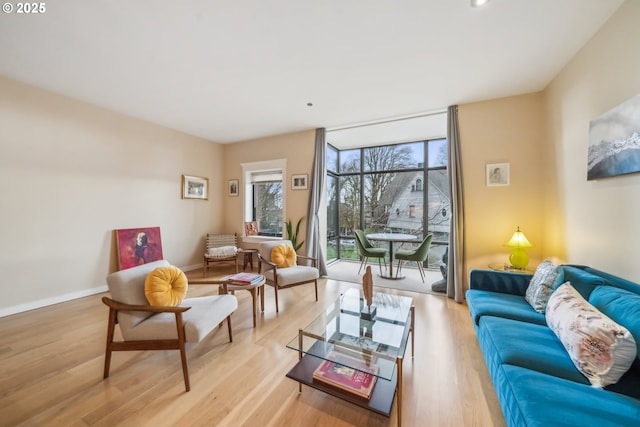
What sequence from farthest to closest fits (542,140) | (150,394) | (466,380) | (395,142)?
1. (395,142)
2. (542,140)
3. (466,380)
4. (150,394)

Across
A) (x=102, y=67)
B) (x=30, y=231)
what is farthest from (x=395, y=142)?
(x=30, y=231)

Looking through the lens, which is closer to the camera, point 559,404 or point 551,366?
point 559,404

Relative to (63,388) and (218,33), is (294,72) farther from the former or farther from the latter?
(63,388)

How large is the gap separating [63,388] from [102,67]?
310 centimetres

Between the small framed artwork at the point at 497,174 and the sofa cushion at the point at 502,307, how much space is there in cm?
170

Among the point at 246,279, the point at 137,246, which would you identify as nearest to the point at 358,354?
the point at 246,279

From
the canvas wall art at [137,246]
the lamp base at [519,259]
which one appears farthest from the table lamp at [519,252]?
the canvas wall art at [137,246]

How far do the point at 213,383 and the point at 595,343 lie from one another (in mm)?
2357

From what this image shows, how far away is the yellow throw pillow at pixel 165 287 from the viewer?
1813 millimetres

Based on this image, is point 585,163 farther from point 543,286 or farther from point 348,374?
point 348,374

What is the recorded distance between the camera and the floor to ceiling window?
476 cm

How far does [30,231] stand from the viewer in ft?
9.57

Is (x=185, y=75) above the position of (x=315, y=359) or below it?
above

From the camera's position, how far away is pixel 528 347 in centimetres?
143
